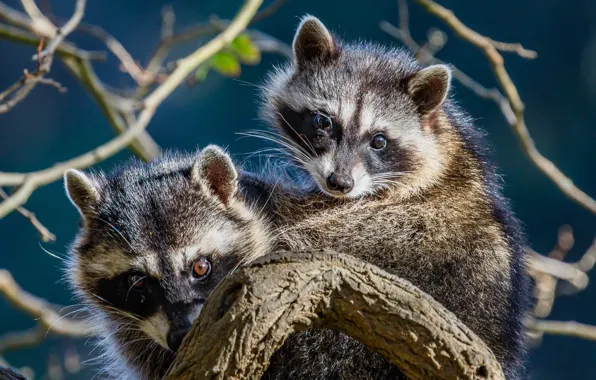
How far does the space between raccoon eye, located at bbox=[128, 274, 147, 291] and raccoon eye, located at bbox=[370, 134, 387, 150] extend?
128 cm

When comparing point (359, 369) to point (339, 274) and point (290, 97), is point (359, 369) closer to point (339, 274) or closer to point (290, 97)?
point (339, 274)

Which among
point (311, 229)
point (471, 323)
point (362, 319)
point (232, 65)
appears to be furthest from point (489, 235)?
point (232, 65)

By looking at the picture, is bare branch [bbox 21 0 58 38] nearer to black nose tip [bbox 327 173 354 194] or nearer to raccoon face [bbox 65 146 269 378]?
raccoon face [bbox 65 146 269 378]

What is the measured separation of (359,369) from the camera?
2.80 meters

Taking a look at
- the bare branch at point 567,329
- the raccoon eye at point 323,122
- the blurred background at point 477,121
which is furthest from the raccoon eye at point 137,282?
the blurred background at point 477,121

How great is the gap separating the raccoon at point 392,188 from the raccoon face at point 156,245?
0.33 metres

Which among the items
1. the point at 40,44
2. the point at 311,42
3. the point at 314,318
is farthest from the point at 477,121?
the point at 314,318

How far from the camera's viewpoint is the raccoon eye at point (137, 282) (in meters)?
2.89

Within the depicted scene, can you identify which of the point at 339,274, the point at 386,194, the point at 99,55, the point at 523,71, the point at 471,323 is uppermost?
the point at 99,55

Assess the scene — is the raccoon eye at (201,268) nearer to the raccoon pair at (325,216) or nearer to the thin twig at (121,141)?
the raccoon pair at (325,216)

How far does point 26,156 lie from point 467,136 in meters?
6.46

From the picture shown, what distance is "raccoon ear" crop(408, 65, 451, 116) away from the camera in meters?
3.64

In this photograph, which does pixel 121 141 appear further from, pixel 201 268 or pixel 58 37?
pixel 201 268

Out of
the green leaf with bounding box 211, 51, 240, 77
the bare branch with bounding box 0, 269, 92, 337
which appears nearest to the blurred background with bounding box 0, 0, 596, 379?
the green leaf with bounding box 211, 51, 240, 77
